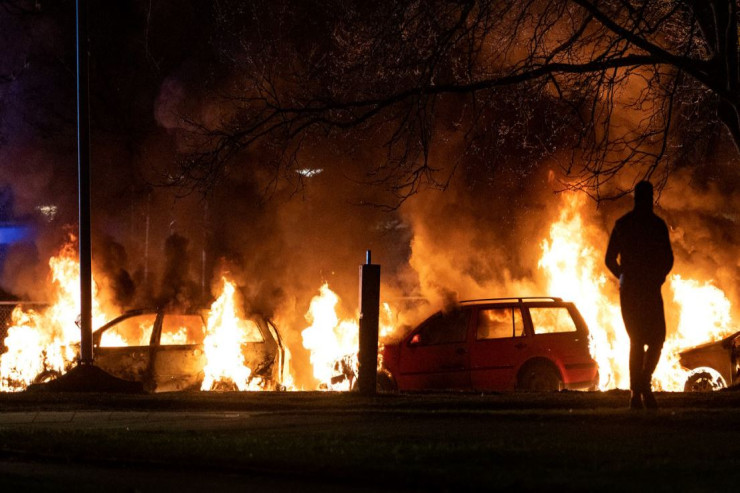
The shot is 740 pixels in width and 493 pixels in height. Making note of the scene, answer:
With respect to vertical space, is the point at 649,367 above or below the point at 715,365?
above

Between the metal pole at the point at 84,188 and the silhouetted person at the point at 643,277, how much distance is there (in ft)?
28.4

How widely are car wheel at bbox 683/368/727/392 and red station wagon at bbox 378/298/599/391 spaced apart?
146 centimetres

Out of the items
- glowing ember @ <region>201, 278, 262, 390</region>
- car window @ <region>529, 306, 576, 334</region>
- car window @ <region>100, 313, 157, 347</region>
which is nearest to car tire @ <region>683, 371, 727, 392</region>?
car window @ <region>529, 306, 576, 334</region>

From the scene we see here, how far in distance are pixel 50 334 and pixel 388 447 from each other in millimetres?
14077

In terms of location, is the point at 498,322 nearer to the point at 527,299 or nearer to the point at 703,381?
the point at 527,299

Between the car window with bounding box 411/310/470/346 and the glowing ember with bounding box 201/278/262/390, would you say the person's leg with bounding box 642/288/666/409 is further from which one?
the glowing ember with bounding box 201/278/262/390

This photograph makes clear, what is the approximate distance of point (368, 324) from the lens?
38.9 feet

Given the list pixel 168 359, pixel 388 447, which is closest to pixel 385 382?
pixel 168 359

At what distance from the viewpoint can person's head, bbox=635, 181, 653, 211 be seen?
8664 mm

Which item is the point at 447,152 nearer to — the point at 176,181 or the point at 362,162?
the point at 362,162

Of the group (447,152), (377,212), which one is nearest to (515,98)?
(447,152)

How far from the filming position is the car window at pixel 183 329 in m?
16.3

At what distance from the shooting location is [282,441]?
294 inches

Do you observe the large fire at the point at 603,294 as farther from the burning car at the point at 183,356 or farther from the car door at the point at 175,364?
the car door at the point at 175,364
